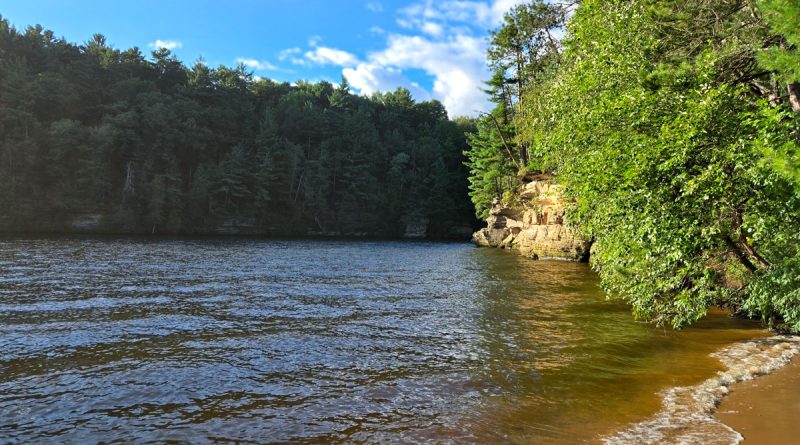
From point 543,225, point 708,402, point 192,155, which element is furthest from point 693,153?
point 192,155

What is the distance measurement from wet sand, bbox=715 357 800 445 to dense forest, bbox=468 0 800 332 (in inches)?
64.8

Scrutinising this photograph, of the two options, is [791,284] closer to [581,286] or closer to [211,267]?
[581,286]

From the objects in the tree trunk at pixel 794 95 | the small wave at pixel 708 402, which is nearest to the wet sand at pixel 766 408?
the small wave at pixel 708 402

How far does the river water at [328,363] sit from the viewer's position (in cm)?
618

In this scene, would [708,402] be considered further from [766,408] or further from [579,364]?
[579,364]

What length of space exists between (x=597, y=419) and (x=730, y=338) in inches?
258

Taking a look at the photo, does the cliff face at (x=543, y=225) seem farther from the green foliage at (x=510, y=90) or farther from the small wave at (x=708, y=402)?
the small wave at (x=708, y=402)

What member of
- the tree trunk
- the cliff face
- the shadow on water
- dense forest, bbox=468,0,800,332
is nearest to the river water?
the shadow on water

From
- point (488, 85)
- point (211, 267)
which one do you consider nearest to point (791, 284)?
point (211, 267)

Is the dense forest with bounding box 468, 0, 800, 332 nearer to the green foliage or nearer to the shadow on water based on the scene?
the shadow on water

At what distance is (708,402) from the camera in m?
6.92

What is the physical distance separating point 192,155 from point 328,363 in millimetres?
71641

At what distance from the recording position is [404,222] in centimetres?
8500

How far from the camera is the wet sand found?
5.71m
